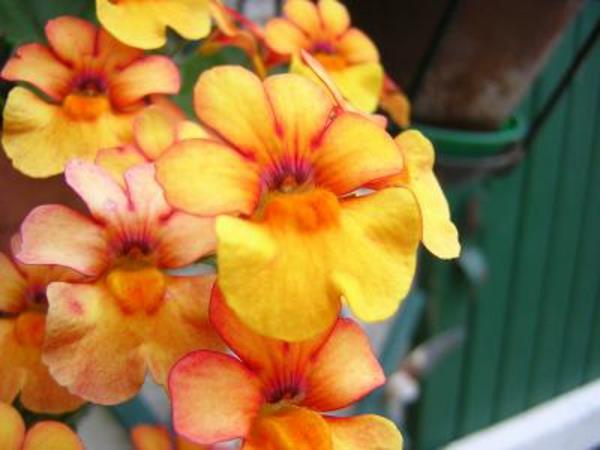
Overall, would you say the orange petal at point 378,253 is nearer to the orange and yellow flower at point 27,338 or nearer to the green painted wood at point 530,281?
the orange and yellow flower at point 27,338

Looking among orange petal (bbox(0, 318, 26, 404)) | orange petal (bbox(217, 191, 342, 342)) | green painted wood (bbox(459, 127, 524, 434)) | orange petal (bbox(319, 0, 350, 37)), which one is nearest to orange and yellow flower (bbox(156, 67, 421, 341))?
orange petal (bbox(217, 191, 342, 342))

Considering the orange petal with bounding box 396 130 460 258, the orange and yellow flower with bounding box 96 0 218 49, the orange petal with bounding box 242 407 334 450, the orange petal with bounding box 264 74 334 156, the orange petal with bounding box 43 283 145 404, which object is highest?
the orange petal with bounding box 264 74 334 156

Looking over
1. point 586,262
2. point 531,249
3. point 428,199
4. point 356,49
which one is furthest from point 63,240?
point 586,262

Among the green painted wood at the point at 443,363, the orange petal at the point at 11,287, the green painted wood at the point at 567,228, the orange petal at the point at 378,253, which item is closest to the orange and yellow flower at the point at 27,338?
the orange petal at the point at 11,287

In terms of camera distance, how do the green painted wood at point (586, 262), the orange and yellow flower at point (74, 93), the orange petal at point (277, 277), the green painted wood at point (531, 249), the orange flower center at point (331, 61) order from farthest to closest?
the green painted wood at point (586, 262) < the green painted wood at point (531, 249) < the orange flower center at point (331, 61) < the orange and yellow flower at point (74, 93) < the orange petal at point (277, 277)

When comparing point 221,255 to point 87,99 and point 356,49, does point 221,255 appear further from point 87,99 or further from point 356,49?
point 356,49

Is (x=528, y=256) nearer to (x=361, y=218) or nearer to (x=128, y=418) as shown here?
(x=128, y=418)

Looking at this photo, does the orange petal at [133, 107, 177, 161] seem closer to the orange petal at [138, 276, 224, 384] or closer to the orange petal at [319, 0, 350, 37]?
the orange petal at [138, 276, 224, 384]
